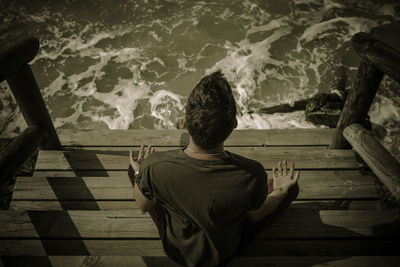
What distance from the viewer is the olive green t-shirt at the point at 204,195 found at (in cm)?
133

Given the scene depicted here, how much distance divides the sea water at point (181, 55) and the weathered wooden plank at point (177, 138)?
2.28 metres

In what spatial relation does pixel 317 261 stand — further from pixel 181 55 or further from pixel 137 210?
pixel 181 55

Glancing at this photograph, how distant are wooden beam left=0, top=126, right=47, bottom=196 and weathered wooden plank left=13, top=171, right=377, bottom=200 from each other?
1.03 feet

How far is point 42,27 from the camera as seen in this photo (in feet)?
24.9

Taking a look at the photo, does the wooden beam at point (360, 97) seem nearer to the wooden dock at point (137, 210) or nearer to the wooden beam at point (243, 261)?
the wooden dock at point (137, 210)

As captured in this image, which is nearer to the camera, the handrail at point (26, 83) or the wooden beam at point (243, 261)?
the wooden beam at point (243, 261)

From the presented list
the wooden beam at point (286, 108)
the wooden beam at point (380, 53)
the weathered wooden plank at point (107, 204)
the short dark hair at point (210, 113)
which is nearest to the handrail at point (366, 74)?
the wooden beam at point (380, 53)

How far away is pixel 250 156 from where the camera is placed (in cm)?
280

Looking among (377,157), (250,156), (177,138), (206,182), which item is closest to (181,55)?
(177,138)

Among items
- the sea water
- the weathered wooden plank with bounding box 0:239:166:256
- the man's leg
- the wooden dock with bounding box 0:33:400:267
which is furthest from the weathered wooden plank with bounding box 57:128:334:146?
the sea water

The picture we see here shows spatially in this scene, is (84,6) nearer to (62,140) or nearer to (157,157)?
(62,140)

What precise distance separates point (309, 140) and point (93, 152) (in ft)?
8.74

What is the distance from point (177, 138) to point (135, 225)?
134cm

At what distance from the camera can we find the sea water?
19.1 feet
